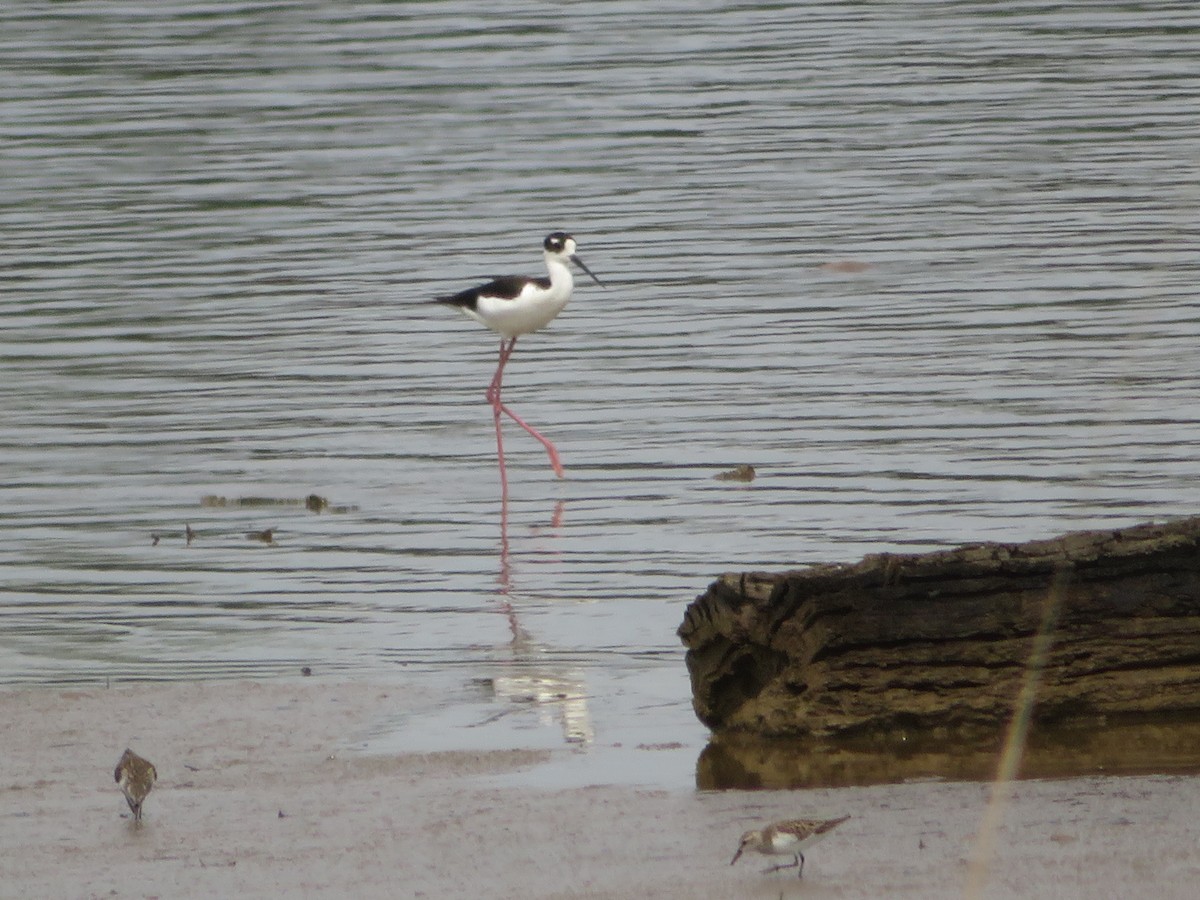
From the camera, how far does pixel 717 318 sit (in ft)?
56.4

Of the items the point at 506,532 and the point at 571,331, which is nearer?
the point at 506,532

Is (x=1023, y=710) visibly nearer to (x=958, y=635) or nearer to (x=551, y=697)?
(x=958, y=635)

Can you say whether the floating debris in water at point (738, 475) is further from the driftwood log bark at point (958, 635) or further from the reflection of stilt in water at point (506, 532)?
the driftwood log bark at point (958, 635)

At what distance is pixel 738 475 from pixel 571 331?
5.05 m

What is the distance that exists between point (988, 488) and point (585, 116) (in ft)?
51.1

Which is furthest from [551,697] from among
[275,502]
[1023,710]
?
[275,502]

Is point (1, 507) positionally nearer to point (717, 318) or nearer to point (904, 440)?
point (904, 440)

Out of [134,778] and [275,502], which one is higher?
[275,502]

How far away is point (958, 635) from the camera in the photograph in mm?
7945

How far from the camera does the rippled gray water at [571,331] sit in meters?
10.9

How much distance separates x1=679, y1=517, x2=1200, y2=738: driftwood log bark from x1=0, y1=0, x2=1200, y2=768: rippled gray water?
1.89 feet

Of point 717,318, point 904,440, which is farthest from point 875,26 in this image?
point 904,440

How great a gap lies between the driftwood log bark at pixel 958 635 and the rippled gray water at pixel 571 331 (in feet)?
1.89

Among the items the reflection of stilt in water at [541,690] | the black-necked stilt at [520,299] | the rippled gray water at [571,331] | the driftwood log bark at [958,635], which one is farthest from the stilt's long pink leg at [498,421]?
the driftwood log bark at [958,635]
